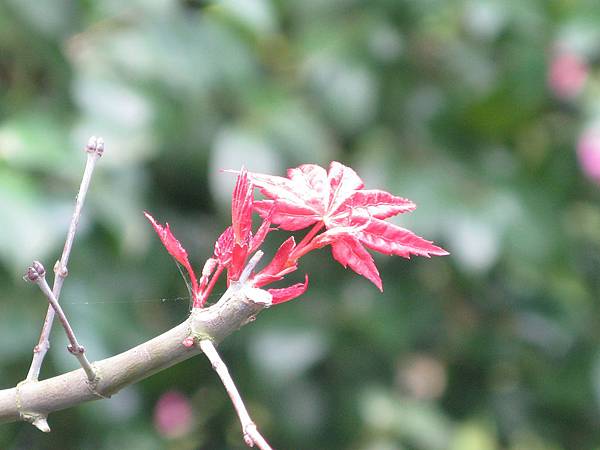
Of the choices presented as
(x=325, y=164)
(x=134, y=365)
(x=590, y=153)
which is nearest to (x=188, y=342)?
(x=134, y=365)

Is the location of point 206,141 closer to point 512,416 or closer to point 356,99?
point 356,99

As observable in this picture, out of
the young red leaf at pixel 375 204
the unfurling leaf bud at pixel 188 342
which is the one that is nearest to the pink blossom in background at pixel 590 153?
the young red leaf at pixel 375 204

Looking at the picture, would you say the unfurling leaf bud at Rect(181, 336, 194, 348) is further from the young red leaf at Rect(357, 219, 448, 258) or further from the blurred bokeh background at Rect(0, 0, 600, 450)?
the blurred bokeh background at Rect(0, 0, 600, 450)

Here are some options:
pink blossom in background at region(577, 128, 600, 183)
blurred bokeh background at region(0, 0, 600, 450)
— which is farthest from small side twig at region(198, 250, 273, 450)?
pink blossom in background at region(577, 128, 600, 183)

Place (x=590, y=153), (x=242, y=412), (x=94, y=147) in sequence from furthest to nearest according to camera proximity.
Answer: (x=590, y=153) < (x=94, y=147) < (x=242, y=412)

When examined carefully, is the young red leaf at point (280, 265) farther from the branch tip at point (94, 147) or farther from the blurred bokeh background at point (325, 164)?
the blurred bokeh background at point (325, 164)

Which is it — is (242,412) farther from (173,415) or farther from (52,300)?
(173,415)

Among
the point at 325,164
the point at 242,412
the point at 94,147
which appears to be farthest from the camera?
the point at 325,164

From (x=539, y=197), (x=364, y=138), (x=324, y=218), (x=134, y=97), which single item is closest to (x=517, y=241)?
(x=539, y=197)
